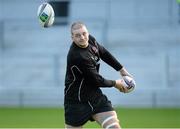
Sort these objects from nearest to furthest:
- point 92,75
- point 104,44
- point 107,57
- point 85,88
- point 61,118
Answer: point 92,75
point 85,88
point 107,57
point 61,118
point 104,44

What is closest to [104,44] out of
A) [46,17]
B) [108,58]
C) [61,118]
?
[61,118]

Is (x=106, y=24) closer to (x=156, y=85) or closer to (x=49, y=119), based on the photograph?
(x=156, y=85)

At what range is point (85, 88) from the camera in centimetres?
982

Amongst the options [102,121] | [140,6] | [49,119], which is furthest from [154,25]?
[102,121]

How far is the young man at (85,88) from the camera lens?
9.70 m

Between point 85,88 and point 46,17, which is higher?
point 46,17

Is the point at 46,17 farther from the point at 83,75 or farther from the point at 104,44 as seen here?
the point at 104,44

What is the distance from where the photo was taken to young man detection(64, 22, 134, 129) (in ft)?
31.8

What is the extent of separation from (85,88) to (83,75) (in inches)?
6.3

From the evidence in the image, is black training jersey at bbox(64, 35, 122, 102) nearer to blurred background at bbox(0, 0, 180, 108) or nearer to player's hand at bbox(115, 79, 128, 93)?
player's hand at bbox(115, 79, 128, 93)

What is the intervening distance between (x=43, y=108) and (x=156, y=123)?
4977 mm

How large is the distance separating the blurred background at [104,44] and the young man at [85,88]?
1065 cm

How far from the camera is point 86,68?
967cm

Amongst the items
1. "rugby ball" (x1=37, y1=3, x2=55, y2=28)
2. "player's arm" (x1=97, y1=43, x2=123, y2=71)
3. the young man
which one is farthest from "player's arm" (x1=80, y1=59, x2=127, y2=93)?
"rugby ball" (x1=37, y1=3, x2=55, y2=28)
